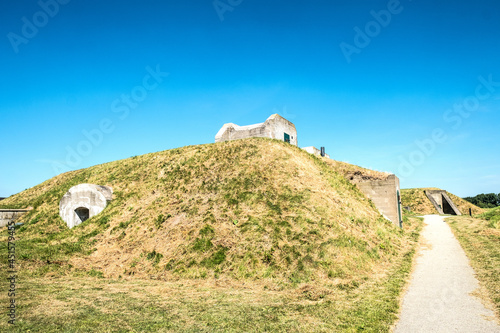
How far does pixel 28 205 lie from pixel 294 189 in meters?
26.5

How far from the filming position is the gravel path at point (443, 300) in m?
7.52

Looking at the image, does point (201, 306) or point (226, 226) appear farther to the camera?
point (226, 226)

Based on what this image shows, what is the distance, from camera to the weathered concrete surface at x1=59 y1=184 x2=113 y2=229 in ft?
73.3

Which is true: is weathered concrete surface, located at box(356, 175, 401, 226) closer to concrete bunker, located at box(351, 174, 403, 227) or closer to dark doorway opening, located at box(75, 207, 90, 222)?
concrete bunker, located at box(351, 174, 403, 227)

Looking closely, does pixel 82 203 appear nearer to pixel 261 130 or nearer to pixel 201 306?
pixel 261 130

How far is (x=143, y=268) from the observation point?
Result: 1505 centimetres

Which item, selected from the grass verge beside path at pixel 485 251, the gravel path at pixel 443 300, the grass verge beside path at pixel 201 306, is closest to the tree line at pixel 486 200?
the grass verge beside path at pixel 485 251

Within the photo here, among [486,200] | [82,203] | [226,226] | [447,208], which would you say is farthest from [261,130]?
[486,200]

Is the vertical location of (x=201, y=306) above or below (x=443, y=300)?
above

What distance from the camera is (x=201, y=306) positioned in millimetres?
9531

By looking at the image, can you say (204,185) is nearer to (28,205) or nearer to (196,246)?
(196,246)

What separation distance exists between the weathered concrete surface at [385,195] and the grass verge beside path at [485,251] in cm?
456

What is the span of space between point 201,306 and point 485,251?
1636cm

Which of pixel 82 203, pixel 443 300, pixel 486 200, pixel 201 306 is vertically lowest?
pixel 443 300
